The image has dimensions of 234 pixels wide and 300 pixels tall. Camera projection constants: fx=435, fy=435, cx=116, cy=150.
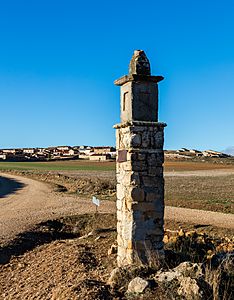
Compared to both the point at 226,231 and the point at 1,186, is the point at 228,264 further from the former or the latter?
the point at 1,186

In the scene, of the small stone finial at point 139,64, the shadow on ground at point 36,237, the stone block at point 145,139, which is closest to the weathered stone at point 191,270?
the stone block at point 145,139

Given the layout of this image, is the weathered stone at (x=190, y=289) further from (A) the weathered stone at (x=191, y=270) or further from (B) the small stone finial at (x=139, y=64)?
(B) the small stone finial at (x=139, y=64)

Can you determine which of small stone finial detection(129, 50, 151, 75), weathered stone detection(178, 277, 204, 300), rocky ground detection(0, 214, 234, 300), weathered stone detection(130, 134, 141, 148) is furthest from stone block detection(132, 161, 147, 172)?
weathered stone detection(178, 277, 204, 300)

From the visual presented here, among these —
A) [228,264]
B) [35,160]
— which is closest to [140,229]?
[228,264]

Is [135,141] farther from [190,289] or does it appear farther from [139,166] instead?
[190,289]

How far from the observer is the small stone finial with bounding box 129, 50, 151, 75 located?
896 centimetres

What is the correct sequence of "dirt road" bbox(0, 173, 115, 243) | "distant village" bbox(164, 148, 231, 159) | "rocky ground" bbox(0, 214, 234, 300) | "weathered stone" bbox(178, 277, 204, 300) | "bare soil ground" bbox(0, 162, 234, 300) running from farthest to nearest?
"distant village" bbox(164, 148, 231, 159) → "dirt road" bbox(0, 173, 115, 243) → "bare soil ground" bbox(0, 162, 234, 300) → "rocky ground" bbox(0, 214, 234, 300) → "weathered stone" bbox(178, 277, 204, 300)

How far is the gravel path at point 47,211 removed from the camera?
53.6ft

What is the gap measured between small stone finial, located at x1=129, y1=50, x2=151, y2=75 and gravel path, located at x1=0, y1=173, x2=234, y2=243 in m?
A: 7.60

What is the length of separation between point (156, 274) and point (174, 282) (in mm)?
658

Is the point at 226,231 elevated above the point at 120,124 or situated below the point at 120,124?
below

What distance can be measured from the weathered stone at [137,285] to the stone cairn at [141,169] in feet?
3.13

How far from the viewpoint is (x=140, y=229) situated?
8914mm

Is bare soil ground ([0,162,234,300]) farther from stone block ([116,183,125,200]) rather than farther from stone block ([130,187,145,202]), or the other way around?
stone block ([116,183,125,200])
